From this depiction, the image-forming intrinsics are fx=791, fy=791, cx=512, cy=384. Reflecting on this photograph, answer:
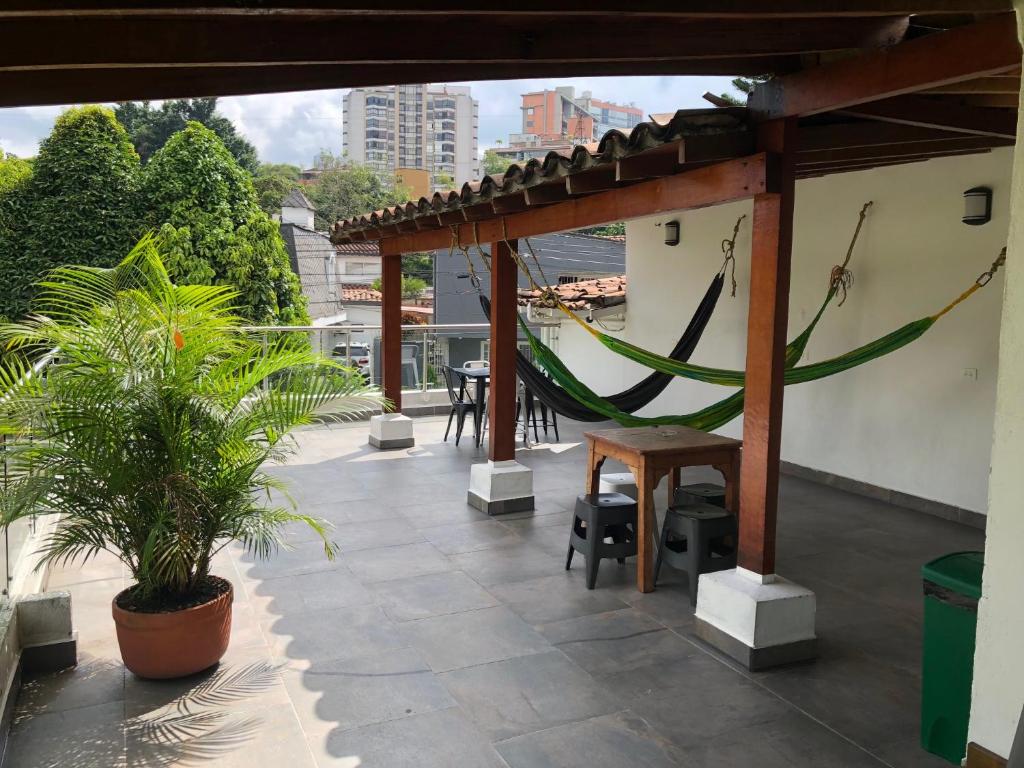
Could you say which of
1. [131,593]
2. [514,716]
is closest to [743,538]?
[514,716]

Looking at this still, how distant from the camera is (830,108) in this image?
265cm

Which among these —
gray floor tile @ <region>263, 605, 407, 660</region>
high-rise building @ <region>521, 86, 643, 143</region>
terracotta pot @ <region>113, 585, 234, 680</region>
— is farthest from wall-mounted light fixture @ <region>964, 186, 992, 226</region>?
high-rise building @ <region>521, 86, 643, 143</region>

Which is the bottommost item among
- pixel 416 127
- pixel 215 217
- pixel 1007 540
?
pixel 1007 540

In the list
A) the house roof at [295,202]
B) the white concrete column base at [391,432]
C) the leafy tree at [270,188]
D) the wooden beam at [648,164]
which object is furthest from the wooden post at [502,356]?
the leafy tree at [270,188]

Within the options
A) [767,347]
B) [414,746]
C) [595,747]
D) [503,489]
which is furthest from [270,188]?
[595,747]

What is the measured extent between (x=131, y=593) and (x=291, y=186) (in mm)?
29604

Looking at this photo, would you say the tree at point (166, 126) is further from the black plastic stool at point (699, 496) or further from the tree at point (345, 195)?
the black plastic stool at point (699, 496)

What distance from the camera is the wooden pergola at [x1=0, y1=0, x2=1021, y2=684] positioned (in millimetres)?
1703

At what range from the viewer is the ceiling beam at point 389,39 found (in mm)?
1675

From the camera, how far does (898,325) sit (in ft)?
17.0

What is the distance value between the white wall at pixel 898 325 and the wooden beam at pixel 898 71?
7.97ft

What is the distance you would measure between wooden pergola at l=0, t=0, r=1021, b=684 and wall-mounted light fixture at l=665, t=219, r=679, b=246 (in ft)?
10.7

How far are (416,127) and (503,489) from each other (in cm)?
7188

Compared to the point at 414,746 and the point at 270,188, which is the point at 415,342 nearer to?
the point at 414,746
